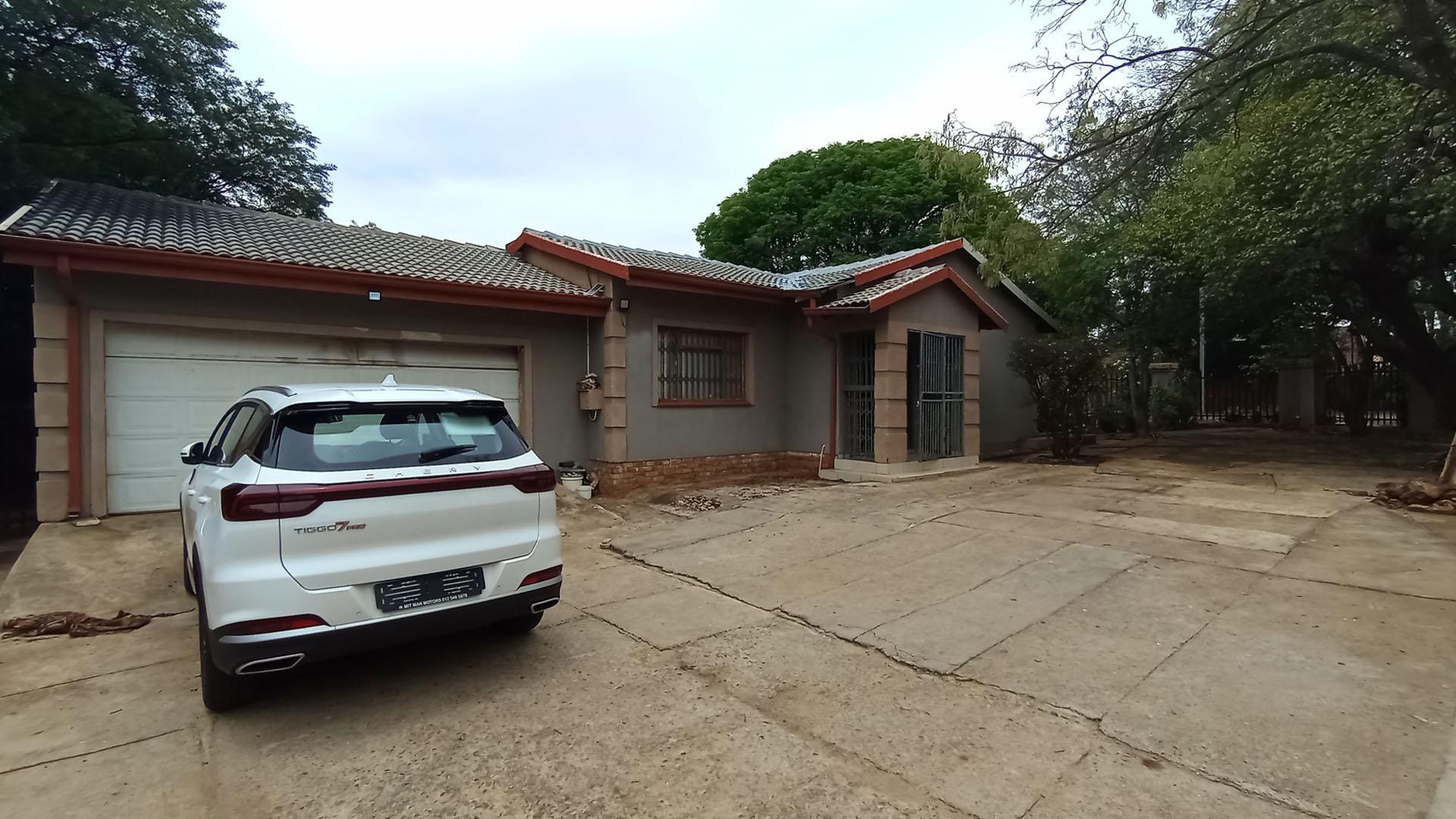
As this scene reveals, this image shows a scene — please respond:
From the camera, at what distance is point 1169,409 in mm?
19703

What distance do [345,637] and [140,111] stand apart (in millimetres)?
14214

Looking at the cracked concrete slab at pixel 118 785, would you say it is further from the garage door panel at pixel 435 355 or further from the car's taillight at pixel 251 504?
the garage door panel at pixel 435 355

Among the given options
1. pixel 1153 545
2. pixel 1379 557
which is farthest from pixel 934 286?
pixel 1379 557

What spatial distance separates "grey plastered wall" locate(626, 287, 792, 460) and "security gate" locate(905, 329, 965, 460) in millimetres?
2186

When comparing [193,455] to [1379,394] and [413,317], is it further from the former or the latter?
[1379,394]

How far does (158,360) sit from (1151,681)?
373 inches

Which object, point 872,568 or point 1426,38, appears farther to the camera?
point 872,568

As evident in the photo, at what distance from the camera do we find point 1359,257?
1229cm

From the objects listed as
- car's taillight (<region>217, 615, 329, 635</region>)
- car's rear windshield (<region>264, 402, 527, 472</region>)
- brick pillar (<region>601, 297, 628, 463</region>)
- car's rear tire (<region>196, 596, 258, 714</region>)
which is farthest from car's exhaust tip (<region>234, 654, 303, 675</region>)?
brick pillar (<region>601, 297, 628, 463</region>)

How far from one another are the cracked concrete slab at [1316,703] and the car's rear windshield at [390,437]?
11.3 ft

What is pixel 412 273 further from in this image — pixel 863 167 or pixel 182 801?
pixel 863 167

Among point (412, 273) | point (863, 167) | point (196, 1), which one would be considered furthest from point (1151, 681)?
point (863, 167)

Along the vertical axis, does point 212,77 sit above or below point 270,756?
above

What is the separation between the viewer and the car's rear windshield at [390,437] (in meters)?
3.53
